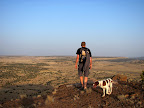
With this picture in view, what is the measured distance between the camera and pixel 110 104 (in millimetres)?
5355

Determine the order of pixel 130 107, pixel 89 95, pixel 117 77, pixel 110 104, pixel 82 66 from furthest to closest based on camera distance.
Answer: pixel 117 77 → pixel 82 66 → pixel 89 95 → pixel 110 104 → pixel 130 107

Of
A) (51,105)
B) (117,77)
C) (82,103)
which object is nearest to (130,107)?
(82,103)

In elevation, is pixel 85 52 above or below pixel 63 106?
above

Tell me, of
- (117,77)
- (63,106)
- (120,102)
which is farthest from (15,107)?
(117,77)

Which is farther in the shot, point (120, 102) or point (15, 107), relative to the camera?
point (15, 107)

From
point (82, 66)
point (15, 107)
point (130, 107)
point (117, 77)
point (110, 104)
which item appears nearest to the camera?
point (130, 107)

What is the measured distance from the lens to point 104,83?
6.04 meters

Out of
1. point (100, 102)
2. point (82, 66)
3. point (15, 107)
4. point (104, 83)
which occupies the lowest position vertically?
point (15, 107)

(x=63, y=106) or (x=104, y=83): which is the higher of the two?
(x=104, y=83)

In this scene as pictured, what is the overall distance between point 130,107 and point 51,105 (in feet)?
10.4

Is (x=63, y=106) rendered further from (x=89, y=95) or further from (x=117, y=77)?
(x=117, y=77)

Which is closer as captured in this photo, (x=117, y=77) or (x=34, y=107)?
(x=34, y=107)

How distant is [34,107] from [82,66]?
10.1 ft

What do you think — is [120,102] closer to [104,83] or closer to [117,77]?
[104,83]
